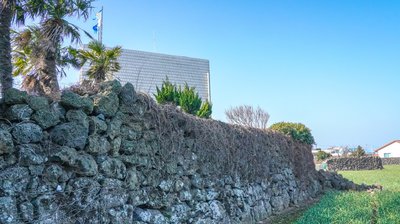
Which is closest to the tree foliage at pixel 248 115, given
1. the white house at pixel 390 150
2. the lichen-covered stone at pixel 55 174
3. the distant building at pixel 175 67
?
the distant building at pixel 175 67

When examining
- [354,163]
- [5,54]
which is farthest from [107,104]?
[354,163]

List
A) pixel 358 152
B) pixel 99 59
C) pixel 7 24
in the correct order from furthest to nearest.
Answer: pixel 358 152
pixel 99 59
pixel 7 24

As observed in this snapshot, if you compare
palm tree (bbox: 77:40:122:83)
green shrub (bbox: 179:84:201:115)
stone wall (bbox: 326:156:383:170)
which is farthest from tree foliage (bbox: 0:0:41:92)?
stone wall (bbox: 326:156:383:170)

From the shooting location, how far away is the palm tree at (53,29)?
8969 millimetres

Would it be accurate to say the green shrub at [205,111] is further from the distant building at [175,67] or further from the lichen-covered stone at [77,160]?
the lichen-covered stone at [77,160]

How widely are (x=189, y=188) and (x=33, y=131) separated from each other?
3423mm

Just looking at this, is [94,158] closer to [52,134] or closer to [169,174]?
[52,134]

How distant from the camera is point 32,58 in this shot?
10039 millimetres

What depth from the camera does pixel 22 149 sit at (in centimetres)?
364

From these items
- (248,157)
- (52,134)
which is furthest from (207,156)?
(52,134)

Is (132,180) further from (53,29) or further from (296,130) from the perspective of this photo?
(296,130)

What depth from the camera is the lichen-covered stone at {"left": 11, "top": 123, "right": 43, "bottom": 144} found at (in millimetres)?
3643

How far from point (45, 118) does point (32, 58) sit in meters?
7.10

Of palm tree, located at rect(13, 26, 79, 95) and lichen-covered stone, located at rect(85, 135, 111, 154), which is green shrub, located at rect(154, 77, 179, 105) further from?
lichen-covered stone, located at rect(85, 135, 111, 154)
